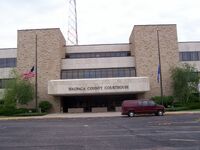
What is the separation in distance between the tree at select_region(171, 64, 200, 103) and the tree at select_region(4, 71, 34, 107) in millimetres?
21129

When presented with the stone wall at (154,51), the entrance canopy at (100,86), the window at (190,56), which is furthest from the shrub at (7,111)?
the window at (190,56)

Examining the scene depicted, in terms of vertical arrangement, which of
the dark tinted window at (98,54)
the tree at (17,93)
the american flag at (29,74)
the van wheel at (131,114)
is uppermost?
the dark tinted window at (98,54)

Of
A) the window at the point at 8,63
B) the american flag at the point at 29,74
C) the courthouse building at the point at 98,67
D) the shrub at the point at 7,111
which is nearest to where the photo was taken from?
the shrub at the point at 7,111

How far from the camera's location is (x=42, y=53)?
53906 millimetres

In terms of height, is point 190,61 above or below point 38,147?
above

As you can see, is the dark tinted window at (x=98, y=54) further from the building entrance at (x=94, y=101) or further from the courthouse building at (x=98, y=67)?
the building entrance at (x=94, y=101)

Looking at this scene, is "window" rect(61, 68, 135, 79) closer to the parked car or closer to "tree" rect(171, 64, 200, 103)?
"tree" rect(171, 64, 200, 103)

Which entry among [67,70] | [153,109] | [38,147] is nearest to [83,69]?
[67,70]

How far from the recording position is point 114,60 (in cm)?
5625

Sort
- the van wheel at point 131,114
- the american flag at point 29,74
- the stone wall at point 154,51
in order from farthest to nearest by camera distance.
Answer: the stone wall at point 154,51
the american flag at point 29,74
the van wheel at point 131,114

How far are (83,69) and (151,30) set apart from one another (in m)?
12.4

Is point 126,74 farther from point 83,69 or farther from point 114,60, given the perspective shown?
point 83,69

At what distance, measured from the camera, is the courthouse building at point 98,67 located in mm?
49969

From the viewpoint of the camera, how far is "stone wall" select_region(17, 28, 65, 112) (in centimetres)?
5362
